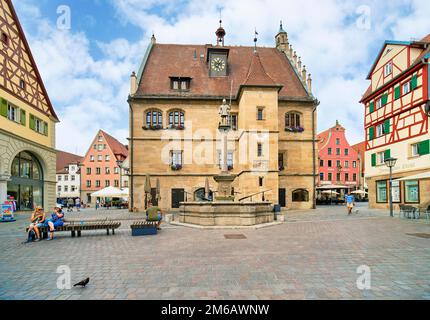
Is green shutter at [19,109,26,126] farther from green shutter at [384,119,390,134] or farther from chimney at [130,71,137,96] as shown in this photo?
green shutter at [384,119,390,134]

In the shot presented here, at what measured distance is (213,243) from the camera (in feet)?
32.2

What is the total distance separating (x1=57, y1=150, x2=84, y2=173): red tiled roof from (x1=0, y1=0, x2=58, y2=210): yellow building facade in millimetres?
42158

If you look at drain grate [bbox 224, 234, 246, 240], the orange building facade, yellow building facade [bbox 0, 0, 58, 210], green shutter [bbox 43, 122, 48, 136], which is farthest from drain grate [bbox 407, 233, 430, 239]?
the orange building facade

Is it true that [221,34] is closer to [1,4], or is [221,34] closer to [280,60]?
[280,60]

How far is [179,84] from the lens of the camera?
3006 centimetres

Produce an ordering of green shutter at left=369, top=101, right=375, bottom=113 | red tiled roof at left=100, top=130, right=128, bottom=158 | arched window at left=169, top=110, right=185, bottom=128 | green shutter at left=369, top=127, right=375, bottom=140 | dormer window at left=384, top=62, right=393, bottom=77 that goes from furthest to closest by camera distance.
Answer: red tiled roof at left=100, top=130, right=128, bottom=158 → arched window at left=169, top=110, right=185, bottom=128 → green shutter at left=369, top=127, right=375, bottom=140 → green shutter at left=369, top=101, right=375, bottom=113 → dormer window at left=384, top=62, right=393, bottom=77

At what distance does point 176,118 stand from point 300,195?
1521 centimetres

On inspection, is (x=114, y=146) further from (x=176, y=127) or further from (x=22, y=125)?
(x=22, y=125)

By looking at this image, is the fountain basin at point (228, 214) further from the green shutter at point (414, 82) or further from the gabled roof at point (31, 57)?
the gabled roof at point (31, 57)

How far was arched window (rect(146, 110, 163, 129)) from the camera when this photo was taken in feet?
96.0

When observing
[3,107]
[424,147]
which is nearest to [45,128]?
[3,107]

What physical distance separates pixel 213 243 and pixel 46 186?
2307cm

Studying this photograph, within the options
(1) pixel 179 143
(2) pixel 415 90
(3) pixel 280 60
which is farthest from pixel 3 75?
(2) pixel 415 90

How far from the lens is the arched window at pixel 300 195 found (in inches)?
1190
